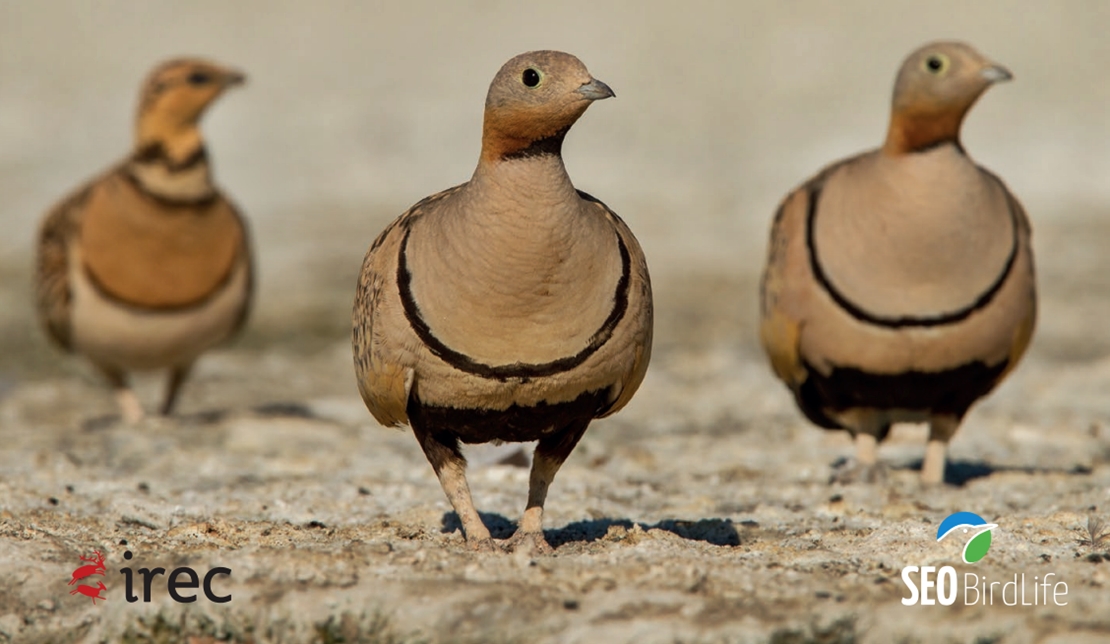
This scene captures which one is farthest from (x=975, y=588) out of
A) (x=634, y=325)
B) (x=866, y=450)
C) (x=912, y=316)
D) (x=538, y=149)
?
(x=866, y=450)

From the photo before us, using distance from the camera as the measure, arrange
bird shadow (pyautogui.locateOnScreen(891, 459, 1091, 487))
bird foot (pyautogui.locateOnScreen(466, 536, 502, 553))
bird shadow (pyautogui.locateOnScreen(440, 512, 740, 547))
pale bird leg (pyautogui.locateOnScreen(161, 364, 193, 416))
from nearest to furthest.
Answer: bird foot (pyautogui.locateOnScreen(466, 536, 502, 553)) → bird shadow (pyautogui.locateOnScreen(440, 512, 740, 547)) → bird shadow (pyautogui.locateOnScreen(891, 459, 1091, 487)) → pale bird leg (pyautogui.locateOnScreen(161, 364, 193, 416))

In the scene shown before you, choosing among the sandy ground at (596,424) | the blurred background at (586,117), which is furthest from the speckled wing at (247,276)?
the blurred background at (586,117)

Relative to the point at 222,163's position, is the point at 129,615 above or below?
below

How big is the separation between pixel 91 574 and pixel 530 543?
147cm

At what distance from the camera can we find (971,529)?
5.54 meters

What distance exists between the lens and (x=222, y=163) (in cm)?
1894

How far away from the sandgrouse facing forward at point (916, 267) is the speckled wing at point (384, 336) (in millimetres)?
2250

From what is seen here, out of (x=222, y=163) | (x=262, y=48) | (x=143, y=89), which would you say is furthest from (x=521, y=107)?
(x=262, y=48)

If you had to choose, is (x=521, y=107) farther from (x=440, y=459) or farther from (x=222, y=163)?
(x=222, y=163)

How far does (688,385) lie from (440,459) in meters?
5.42

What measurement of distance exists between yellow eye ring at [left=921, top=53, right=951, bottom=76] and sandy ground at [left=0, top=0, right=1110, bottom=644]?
1935 mm

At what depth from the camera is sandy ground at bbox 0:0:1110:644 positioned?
476cm

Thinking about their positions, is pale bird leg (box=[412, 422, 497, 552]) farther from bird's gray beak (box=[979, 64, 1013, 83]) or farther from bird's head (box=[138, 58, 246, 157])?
bird's head (box=[138, 58, 246, 157])

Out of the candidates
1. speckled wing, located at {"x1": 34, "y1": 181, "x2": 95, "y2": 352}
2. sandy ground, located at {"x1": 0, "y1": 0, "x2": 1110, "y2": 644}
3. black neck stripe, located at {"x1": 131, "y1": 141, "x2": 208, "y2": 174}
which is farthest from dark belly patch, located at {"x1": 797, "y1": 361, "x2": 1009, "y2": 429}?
speckled wing, located at {"x1": 34, "y1": 181, "x2": 95, "y2": 352}
